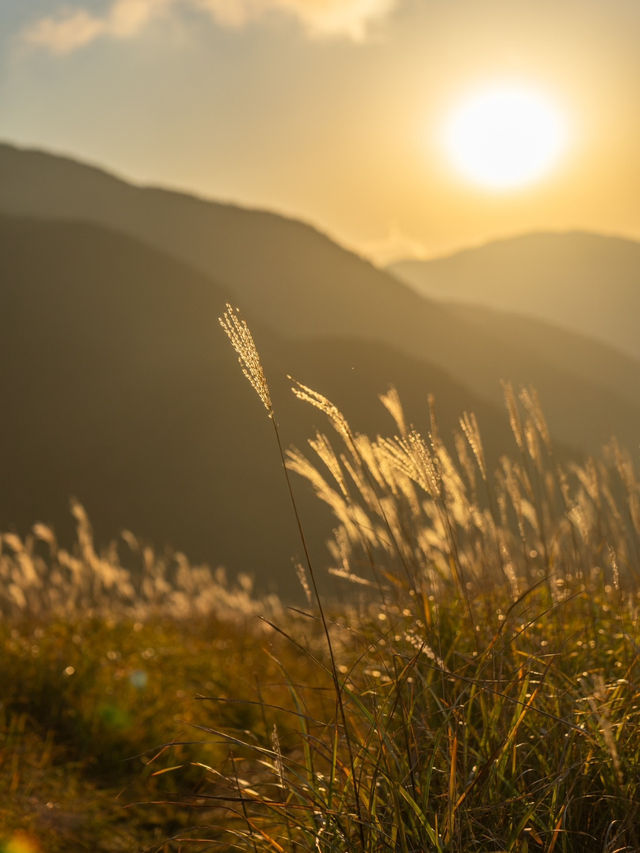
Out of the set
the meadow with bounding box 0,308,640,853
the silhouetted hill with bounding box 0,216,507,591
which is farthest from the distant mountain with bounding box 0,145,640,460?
the meadow with bounding box 0,308,640,853

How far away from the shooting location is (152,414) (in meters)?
54.3

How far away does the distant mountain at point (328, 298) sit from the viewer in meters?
61.9

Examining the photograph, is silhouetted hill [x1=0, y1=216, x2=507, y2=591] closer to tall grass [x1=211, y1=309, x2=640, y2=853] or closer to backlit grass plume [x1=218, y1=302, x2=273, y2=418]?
tall grass [x1=211, y1=309, x2=640, y2=853]

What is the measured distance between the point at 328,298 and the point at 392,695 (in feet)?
205

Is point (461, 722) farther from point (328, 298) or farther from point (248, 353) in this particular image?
point (328, 298)

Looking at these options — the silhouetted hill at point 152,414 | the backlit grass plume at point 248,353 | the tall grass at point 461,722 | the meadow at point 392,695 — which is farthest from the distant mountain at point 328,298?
the backlit grass plume at point 248,353

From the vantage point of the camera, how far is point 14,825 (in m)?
2.80

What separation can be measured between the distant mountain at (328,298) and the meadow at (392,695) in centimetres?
4560

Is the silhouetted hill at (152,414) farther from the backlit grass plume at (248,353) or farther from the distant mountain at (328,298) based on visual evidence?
the backlit grass plume at (248,353)

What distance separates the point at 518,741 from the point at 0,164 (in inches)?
3922

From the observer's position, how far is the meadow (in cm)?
179

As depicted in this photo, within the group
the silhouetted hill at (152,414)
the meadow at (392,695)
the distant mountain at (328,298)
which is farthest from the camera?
the distant mountain at (328,298)

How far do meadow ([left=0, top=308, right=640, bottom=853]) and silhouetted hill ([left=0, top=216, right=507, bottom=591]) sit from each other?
3702 cm

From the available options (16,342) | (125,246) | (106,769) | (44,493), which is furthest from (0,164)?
(106,769)
